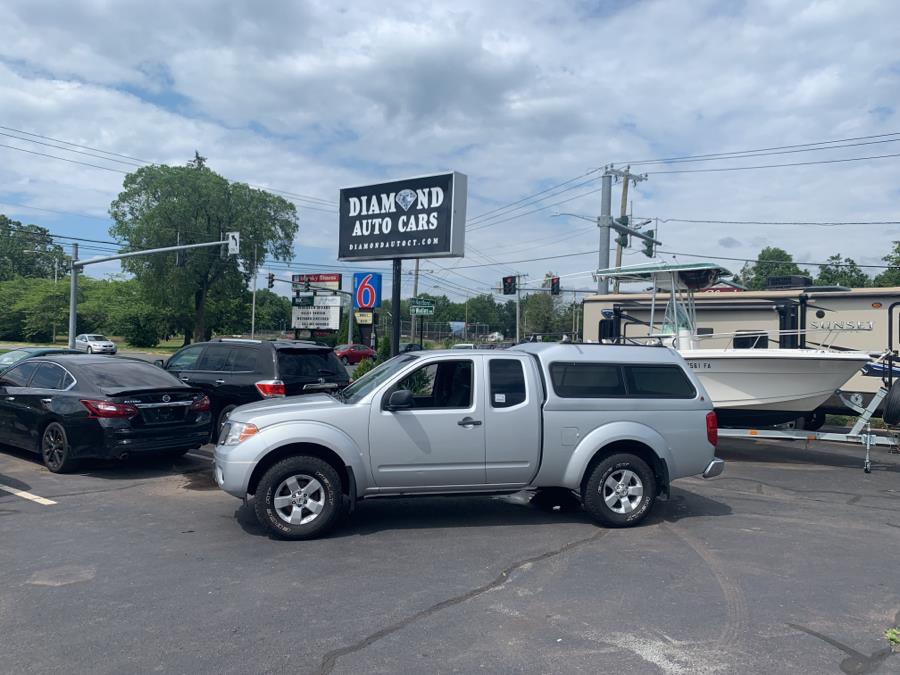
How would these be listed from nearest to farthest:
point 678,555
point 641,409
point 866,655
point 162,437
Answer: point 866,655 → point 678,555 → point 641,409 → point 162,437

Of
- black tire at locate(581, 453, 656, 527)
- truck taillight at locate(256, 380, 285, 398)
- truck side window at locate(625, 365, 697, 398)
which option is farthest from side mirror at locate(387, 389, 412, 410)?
truck taillight at locate(256, 380, 285, 398)

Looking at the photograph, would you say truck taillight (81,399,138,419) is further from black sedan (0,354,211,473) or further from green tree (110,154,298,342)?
green tree (110,154,298,342)

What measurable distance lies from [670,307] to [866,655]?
9.62m

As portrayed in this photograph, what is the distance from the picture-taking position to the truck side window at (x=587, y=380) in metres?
7.65

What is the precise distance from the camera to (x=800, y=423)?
13594mm

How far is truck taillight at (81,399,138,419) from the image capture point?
9.30 metres

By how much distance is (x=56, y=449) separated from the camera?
970 cm

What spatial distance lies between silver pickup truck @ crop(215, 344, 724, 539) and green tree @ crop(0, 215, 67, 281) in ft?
358

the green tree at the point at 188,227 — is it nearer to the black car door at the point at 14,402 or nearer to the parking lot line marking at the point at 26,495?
the black car door at the point at 14,402

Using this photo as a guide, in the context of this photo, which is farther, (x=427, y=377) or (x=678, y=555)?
(x=427, y=377)

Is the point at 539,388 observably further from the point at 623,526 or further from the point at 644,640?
the point at 644,640

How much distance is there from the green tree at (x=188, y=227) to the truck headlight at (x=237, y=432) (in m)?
48.4

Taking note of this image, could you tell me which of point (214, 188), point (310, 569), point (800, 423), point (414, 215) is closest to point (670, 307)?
point (800, 423)

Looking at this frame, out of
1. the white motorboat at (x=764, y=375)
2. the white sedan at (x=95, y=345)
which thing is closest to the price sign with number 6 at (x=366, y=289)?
the white sedan at (x=95, y=345)
